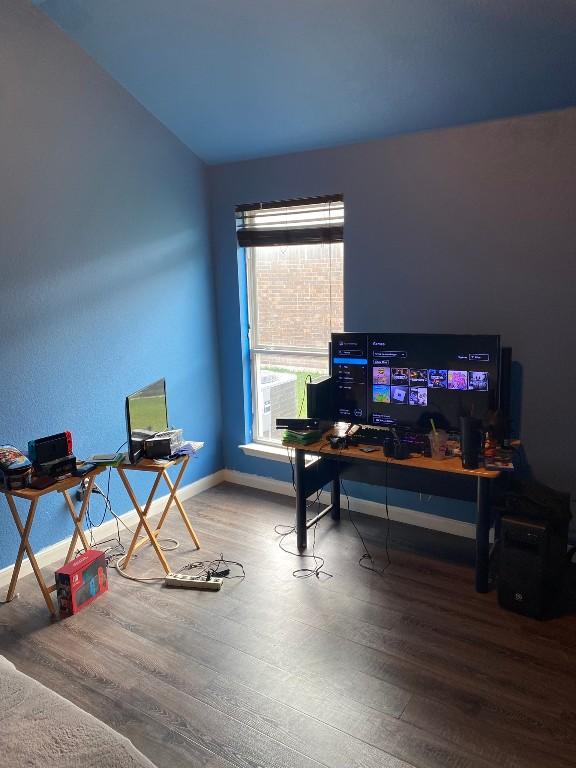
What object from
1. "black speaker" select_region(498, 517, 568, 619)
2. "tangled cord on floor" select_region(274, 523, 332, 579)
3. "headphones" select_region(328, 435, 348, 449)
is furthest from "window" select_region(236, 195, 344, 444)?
"black speaker" select_region(498, 517, 568, 619)

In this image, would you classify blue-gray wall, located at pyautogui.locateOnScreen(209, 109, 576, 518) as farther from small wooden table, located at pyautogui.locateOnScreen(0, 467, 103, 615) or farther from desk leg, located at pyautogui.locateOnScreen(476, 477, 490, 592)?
small wooden table, located at pyautogui.locateOnScreen(0, 467, 103, 615)

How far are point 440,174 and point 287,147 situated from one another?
1105mm

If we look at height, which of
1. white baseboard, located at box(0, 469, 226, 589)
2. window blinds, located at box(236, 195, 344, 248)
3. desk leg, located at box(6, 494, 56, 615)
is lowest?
white baseboard, located at box(0, 469, 226, 589)

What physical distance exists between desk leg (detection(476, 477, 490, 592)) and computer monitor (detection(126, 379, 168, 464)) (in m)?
1.86

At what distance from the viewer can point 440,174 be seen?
3.44m

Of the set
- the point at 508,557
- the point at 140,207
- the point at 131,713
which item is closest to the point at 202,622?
the point at 131,713

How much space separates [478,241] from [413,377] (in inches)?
34.7

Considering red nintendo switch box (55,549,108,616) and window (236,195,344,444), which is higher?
window (236,195,344,444)

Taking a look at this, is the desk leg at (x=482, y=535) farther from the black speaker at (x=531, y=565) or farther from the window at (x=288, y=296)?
the window at (x=288, y=296)

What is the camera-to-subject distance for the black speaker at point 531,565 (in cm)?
276

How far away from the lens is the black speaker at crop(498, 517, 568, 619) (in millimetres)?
2762

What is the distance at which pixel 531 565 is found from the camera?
2779mm

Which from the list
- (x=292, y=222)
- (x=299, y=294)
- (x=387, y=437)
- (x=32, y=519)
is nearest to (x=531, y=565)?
(x=387, y=437)

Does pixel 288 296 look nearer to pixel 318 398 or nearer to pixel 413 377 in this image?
pixel 318 398
